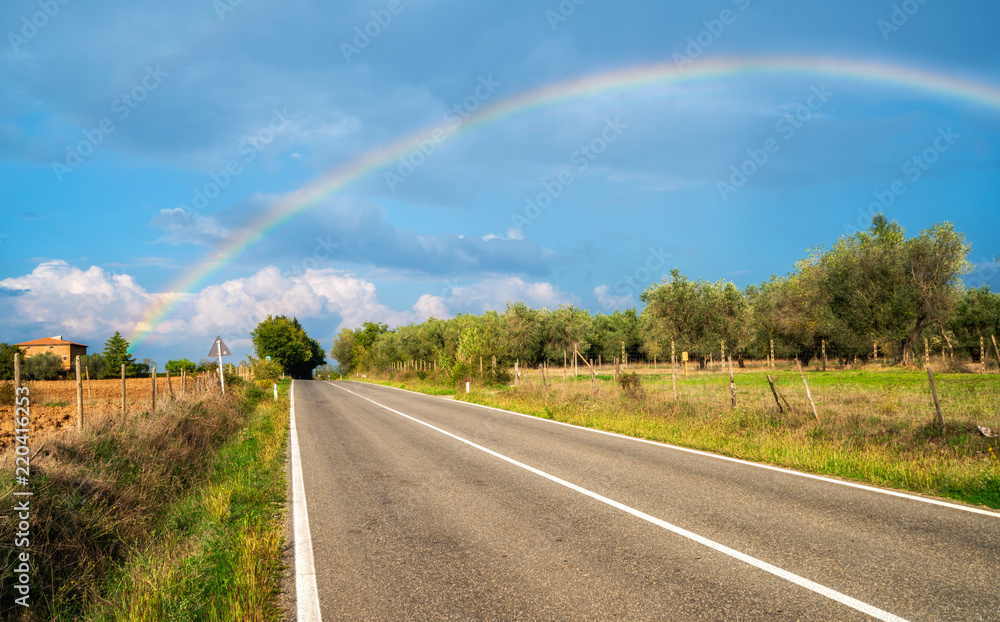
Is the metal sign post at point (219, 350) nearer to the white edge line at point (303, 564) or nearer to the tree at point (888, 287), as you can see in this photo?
the white edge line at point (303, 564)

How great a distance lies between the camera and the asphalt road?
3.80 metres

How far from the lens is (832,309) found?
3875cm

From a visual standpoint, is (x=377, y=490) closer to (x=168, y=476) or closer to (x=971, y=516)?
(x=168, y=476)

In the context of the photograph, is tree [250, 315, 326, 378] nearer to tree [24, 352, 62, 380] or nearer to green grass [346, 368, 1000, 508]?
tree [24, 352, 62, 380]

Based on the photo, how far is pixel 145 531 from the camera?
6648mm

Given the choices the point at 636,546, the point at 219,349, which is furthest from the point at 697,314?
the point at 636,546

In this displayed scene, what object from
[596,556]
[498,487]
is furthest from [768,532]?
[498,487]

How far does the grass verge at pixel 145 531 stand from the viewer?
4332mm

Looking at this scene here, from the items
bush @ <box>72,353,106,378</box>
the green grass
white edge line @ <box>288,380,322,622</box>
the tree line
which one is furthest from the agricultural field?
bush @ <box>72,353,106,378</box>

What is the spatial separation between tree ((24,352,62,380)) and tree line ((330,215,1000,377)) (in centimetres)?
4083

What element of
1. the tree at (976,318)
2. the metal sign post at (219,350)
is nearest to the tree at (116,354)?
the metal sign post at (219,350)

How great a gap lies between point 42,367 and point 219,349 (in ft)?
172

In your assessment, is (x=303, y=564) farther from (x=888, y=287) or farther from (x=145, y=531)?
(x=888, y=287)

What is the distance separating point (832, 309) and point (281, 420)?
3910cm
